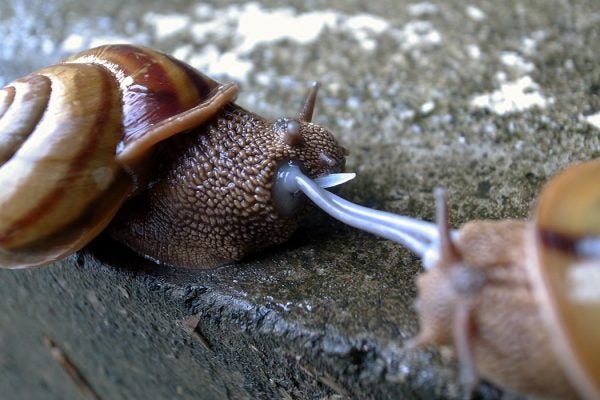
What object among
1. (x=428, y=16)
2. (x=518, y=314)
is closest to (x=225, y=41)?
(x=428, y=16)

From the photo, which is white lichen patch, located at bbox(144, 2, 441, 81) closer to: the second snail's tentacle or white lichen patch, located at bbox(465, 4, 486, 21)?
white lichen patch, located at bbox(465, 4, 486, 21)

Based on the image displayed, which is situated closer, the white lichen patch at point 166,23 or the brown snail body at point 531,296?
the brown snail body at point 531,296

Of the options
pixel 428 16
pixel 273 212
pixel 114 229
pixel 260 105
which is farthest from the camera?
pixel 428 16

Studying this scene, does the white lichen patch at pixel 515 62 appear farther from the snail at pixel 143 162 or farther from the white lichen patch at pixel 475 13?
the snail at pixel 143 162

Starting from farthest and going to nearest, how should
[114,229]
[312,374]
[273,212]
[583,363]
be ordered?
[114,229] → [273,212] → [312,374] → [583,363]

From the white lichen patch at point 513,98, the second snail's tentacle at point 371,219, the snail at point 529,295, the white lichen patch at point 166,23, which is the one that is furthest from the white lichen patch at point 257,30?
the snail at point 529,295

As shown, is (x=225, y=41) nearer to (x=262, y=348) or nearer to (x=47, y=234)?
(x=47, y=234)

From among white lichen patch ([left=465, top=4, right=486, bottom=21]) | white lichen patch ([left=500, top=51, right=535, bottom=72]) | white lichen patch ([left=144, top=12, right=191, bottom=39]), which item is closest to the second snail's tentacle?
white lichen patch ([left=500, top=51, right=535, bottom=72])
